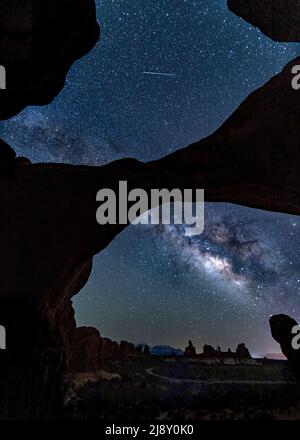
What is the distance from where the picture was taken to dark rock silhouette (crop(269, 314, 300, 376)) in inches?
432

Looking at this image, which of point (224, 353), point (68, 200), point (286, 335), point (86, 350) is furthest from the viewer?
point (224, 353)

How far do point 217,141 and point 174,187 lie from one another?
1.18 m

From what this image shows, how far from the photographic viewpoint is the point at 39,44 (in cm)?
754

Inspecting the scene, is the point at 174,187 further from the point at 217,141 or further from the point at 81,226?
the point at 81,226

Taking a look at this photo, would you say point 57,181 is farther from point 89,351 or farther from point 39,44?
point 89,351

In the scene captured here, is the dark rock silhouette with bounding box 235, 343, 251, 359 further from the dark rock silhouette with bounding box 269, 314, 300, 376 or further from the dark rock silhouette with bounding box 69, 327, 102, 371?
the dark rock silhouette with bounding box 269, 314, 300, 376

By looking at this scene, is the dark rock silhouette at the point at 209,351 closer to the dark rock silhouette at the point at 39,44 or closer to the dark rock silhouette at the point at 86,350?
the dark rock silhouette at the point at 86,350

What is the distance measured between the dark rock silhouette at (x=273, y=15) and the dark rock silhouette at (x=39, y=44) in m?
2.94

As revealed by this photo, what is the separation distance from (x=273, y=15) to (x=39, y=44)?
4.45 metres

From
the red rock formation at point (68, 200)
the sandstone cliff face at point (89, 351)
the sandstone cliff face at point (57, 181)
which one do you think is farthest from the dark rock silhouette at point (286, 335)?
the sandstone cliff face at point (89, 351)

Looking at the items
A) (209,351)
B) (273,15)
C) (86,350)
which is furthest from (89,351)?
(273,15)

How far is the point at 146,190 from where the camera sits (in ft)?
25.7

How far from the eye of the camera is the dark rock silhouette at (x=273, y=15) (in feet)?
26.3

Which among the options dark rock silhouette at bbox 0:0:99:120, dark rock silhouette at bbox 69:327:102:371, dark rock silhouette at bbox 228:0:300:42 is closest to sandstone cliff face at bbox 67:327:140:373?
dark rock silhouette at bbox 69:327:102:371
